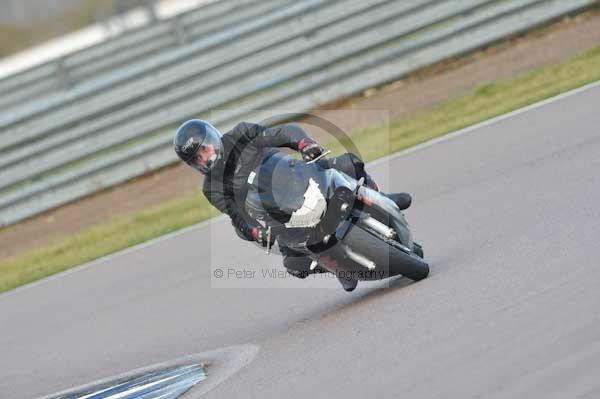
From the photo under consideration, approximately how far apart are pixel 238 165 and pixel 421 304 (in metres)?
1.61

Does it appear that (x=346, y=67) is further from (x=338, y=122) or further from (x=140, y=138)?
(x=140, y=138)

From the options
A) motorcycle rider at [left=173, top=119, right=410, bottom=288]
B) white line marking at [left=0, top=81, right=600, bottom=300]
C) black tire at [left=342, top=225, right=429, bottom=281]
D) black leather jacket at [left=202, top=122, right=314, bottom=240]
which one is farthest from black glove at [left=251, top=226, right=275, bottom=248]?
white line marking at [left=0, top=81, right=600, bottom=300]

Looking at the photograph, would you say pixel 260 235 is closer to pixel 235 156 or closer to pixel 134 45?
pixel 235 156

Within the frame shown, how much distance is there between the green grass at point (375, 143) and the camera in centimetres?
1292

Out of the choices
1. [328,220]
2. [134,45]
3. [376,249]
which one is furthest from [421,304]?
[134,45]

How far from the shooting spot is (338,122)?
16.0 meters

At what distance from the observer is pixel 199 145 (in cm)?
723

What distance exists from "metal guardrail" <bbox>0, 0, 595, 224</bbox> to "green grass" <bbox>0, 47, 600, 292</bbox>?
1251mm

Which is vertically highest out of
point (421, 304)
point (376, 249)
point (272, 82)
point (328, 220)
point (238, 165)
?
point (238, 165)

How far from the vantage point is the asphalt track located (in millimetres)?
5418

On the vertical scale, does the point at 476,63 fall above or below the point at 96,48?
below

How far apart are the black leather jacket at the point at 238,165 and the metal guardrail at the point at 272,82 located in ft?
26.7

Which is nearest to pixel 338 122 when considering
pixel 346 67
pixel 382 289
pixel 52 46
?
pixel 346 67

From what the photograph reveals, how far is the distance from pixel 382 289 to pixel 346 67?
8900 mm
